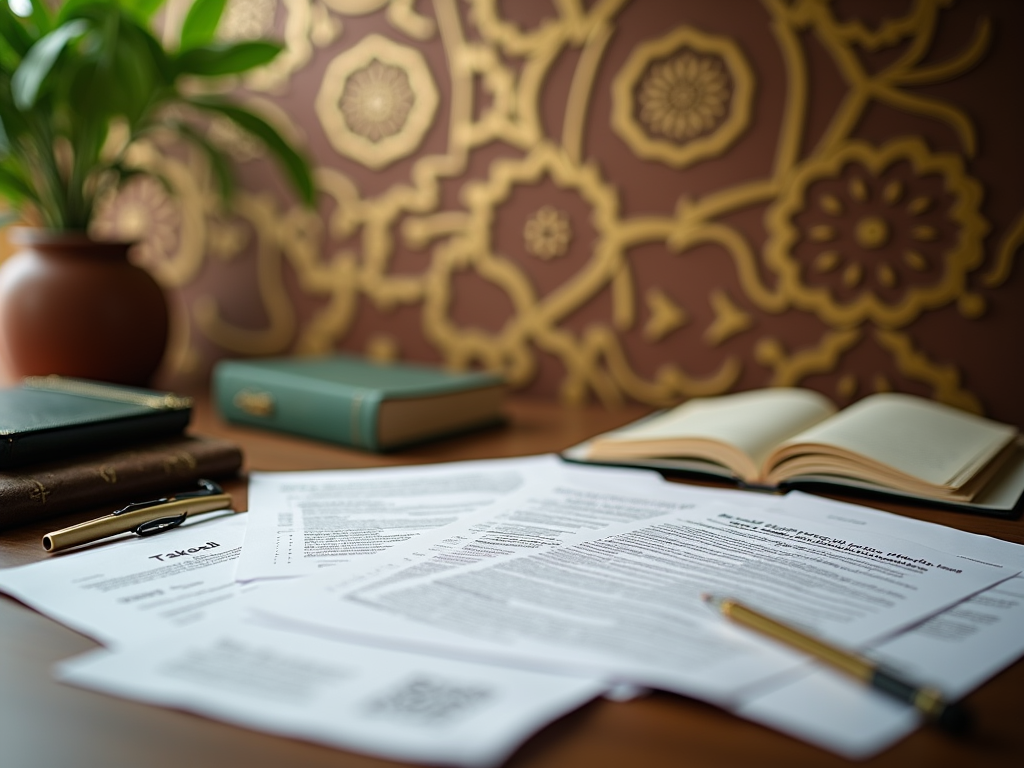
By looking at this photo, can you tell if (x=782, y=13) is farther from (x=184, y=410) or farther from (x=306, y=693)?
(x=306, y=693)

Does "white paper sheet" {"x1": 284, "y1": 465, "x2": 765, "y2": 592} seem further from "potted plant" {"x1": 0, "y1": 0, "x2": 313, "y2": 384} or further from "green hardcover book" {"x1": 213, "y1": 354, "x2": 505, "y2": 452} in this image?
"potted plant" {"x1": 0, "y1": 0, "x2": 313, "y2": 384}

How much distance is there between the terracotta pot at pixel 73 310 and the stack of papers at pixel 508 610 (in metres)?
0.50

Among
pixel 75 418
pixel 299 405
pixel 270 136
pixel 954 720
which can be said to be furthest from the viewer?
pixel 270 136

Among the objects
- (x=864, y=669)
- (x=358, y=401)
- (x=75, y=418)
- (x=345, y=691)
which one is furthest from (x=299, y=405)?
(x=864, y=669)

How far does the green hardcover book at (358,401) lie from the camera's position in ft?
3.18

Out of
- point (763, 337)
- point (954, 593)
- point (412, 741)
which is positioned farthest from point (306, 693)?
point (763, 337)

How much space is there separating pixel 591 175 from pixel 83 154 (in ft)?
2.17

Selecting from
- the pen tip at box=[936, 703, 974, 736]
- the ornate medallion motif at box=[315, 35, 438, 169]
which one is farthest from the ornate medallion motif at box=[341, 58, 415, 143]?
the pen tip at box=[936, 703, 974, 736]

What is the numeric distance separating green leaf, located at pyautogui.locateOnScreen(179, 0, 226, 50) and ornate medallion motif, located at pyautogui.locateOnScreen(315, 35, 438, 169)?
0.69 feet

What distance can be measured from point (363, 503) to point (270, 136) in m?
0.68

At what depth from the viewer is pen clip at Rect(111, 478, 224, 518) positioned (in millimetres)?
700

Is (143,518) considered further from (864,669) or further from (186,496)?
(864,669)

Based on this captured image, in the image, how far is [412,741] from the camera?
1.27 feet

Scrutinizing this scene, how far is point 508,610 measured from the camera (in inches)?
20.5
